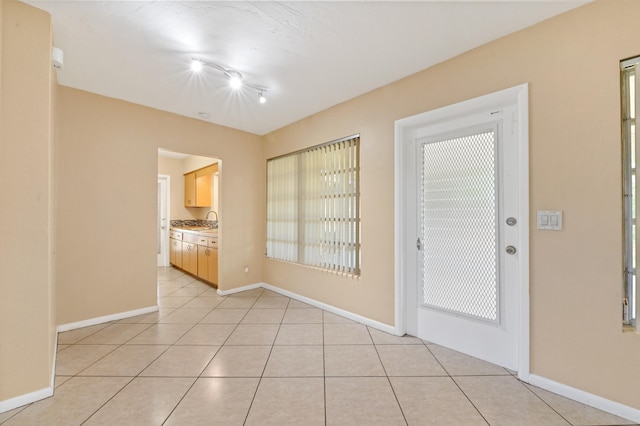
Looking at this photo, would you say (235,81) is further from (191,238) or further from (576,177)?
(191,238)

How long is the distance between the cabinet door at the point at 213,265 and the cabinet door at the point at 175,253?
63.1 inches

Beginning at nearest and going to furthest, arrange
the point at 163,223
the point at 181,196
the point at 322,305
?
the point at 322,305 < the point at 163,223 < the point at 181,196

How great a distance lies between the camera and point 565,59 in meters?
1.76

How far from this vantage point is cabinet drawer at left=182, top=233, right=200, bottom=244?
15.9 ft

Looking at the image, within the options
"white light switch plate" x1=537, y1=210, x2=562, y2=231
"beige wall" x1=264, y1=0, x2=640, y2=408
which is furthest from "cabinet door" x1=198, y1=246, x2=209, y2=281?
"white light switch plate" x1=537, y1=210, x2=562, y2=231

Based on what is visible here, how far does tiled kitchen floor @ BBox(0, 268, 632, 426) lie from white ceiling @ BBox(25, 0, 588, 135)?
2601 millimetres

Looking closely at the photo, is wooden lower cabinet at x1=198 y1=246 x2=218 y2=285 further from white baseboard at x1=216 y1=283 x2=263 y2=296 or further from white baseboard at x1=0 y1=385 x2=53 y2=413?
white baseboard at x1=0 y1=385 x2=53 y2=413

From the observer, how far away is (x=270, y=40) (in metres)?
2.04

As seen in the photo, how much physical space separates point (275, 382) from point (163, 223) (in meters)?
5.50

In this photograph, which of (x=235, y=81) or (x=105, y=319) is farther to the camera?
(x=105, y=319)

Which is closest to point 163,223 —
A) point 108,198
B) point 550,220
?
point 108,198

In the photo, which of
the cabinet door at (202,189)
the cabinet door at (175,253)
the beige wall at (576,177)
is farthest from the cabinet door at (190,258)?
the beige wall at (576,177)

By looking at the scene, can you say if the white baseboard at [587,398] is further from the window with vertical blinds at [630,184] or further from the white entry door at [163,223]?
the white entry door at [163,223]

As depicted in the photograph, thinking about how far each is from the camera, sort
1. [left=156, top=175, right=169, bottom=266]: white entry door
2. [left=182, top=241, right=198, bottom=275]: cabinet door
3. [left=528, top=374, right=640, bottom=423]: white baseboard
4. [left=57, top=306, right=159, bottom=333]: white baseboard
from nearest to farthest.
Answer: [left=528, top=374, right=640, bottom=423]: white baseboard, [left=57, top=306, right=159, bottom=333]: white baseboard, [left=182, top=241, right=198, bottom=275]: cabinet door, [left=156, top=175, right=169, bottom=266]: white entry door
